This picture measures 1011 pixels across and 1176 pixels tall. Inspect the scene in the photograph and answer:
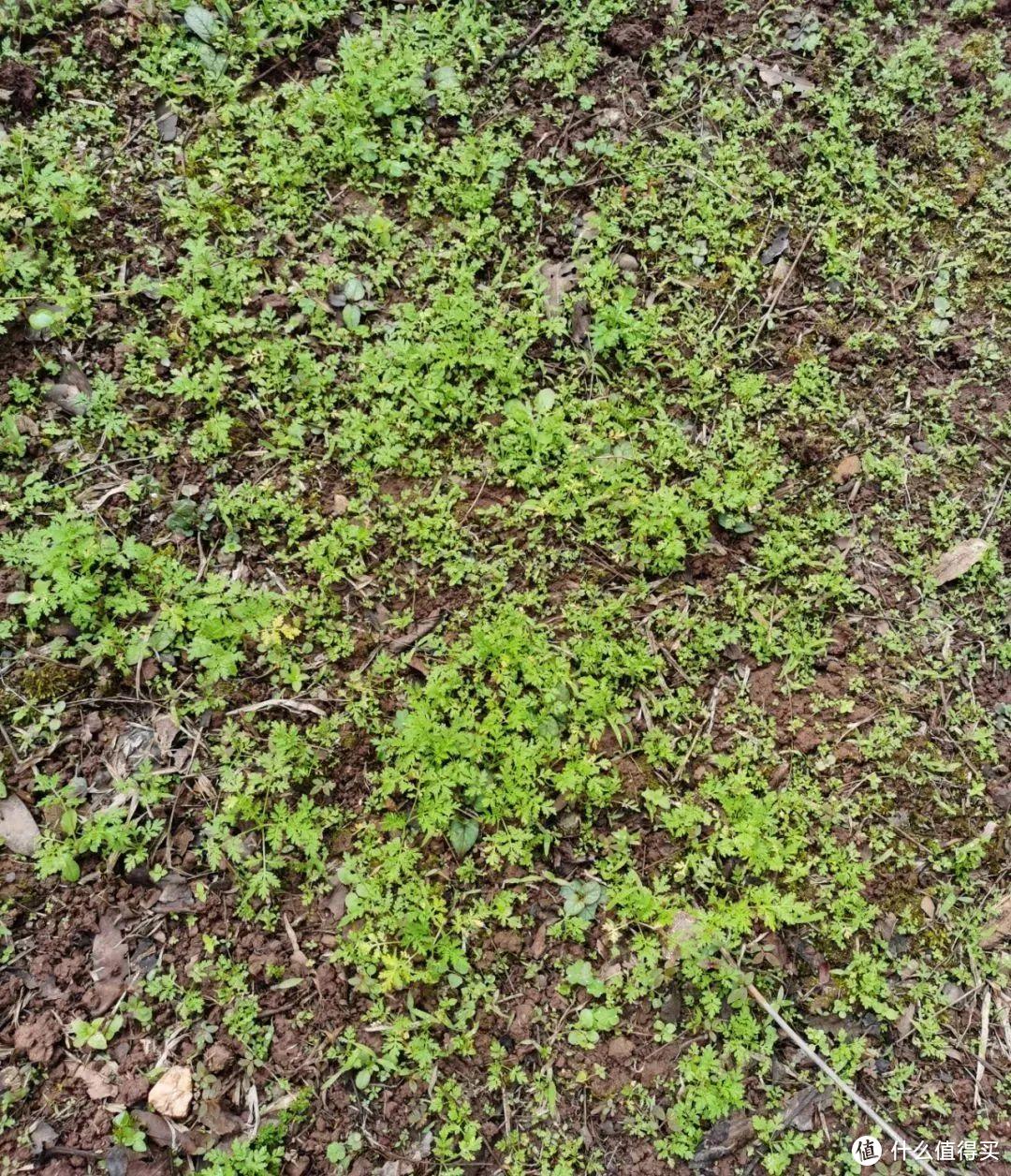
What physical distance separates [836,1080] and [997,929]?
0.99 meters

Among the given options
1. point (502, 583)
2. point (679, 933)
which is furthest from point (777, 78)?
point (679, 933)

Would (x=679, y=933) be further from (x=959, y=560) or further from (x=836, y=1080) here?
(x=959, y=560)

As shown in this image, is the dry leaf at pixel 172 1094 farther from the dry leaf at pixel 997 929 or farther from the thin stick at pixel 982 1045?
the dry leaf at pixel 997 929

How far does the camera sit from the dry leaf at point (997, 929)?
3.52 meters

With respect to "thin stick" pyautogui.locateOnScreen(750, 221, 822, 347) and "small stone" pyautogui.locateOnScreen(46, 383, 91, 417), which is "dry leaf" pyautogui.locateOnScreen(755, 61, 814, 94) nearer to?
"thin stick" pyautogui.locateOnScreen(750, 221, 822, 347)

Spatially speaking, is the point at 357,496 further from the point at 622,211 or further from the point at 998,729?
the point at 998,729

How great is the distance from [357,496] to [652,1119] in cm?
286

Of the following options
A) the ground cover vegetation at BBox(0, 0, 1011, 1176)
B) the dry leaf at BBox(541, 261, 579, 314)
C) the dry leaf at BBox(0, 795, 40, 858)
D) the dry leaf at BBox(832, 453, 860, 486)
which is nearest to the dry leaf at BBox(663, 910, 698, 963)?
the ground cover vegetation at BBox(0, 0, 1011, 1176)

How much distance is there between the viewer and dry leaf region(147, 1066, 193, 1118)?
3055 mm

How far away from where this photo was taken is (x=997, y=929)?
3.53 meters

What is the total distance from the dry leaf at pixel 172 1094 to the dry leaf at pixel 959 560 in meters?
3.85

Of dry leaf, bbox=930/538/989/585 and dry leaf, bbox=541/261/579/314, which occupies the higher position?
dry leaf, bbox=541/261/579/314

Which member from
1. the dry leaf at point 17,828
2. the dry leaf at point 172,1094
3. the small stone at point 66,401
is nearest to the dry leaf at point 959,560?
the dry leaf at point 172,1094

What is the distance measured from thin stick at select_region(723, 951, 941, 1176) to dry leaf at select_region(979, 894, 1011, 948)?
855 millimetres
